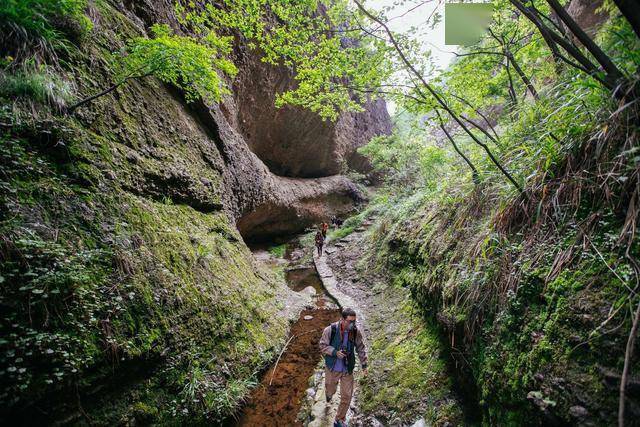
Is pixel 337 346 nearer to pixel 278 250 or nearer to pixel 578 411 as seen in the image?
pixel 578 411

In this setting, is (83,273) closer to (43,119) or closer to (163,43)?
(43,119)

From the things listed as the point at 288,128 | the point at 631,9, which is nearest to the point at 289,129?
the point at 288,128

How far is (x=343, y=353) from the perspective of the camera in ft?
13.0

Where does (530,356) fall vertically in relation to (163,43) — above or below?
below

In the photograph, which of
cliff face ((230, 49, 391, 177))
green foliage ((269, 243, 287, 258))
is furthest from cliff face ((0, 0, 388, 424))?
green foliage ((269, 243, 287, 258))

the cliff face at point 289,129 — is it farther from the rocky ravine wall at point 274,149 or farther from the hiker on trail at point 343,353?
the hiker on trail at point 343,353

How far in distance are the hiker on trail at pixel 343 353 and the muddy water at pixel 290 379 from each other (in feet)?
2.90

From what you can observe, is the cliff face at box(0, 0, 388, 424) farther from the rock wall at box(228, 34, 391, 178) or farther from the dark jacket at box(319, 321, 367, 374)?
the rock wall at box(228, 34, 391, 178)

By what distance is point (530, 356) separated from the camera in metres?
2.62

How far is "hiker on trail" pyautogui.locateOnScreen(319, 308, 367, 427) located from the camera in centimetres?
400

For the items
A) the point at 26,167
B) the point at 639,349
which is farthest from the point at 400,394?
the point at 26,167

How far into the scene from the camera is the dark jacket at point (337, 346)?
402cm

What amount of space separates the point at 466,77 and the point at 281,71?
10.8 m

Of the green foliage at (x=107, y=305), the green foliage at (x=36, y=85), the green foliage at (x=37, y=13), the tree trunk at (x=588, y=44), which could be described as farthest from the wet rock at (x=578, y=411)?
the green foliage at (x=37, y=13)
